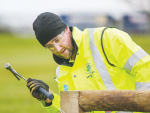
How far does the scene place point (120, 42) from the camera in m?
2.62

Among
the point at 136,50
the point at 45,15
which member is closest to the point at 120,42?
the point at 136,50

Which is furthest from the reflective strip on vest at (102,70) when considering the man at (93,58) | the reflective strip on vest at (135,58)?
the reflective strip on vest at (135,58)

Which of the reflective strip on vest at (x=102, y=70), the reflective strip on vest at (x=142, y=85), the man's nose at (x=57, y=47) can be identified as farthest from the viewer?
the man's nose at (x=57, y=47)

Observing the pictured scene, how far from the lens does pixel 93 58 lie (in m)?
2.85

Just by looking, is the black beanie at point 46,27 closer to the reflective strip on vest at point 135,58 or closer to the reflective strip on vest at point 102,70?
the reflective strip on vest at point 102,70

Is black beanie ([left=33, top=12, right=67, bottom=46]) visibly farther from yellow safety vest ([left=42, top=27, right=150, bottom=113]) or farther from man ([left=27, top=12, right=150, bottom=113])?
yellow safety vest ([left=42, top=27, right=150, bottom=113])

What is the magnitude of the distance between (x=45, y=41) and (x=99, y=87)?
79cm

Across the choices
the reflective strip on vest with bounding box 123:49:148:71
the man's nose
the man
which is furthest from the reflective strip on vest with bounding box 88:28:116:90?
the man's nose

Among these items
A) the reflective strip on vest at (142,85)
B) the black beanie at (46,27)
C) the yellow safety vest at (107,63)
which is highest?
the black beanie at (46,27)

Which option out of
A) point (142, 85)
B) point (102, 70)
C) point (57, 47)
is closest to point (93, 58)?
point (102, 70)

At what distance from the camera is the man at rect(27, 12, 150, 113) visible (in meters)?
2.58

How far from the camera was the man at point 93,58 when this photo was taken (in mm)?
2584

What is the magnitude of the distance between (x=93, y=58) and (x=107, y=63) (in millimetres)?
182

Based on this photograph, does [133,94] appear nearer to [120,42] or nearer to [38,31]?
[120,42]
